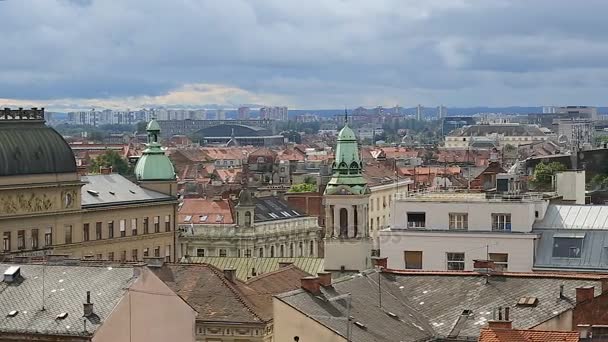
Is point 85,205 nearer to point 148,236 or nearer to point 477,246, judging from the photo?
point 148,236

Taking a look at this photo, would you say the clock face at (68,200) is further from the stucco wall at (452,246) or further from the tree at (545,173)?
the tree at (545,173)

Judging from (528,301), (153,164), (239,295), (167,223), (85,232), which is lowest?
(167,223)

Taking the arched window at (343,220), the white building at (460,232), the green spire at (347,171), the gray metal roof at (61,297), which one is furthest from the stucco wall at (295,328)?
the green spire at (347,171)

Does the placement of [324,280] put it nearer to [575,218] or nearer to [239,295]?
[239,295]

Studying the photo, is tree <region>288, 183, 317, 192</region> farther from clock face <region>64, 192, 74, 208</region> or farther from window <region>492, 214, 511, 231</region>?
window <region>492, 214, 511, 231</region>

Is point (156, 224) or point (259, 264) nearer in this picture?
point (259, 264)

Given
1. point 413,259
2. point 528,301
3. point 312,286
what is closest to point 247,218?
point 413,259
